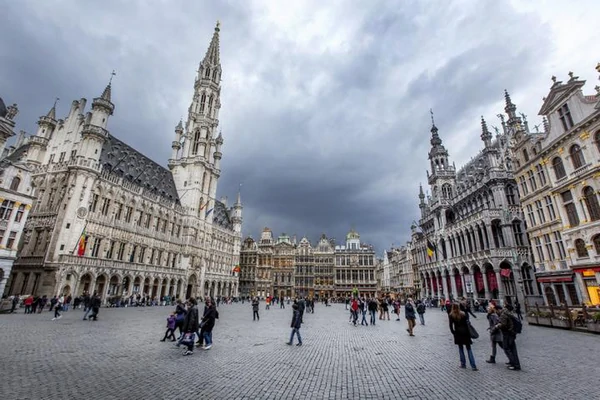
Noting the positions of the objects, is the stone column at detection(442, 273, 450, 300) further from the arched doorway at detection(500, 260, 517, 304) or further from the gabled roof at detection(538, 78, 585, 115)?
the gabled roof at detection(538, 78, 585, 115)

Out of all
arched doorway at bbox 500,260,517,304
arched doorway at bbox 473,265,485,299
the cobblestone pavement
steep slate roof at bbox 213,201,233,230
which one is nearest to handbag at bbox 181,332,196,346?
the cobblestone pavement

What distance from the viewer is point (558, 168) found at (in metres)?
24.1

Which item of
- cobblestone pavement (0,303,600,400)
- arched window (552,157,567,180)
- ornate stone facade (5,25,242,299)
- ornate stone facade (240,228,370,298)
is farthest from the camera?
ornate stone facade (240,228,370,298)

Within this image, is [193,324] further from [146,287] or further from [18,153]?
[18,153]

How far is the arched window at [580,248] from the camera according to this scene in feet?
70.4

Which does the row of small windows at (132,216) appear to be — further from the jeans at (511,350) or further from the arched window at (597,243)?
the arched window at (597,243)

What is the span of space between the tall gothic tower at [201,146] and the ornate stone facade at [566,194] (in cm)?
5552

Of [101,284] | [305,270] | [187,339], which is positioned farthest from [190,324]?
[305,270]

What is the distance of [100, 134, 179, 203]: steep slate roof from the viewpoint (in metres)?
44.5

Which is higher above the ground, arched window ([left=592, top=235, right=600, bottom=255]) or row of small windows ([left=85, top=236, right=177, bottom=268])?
row of small windows ([left=85, top=236, right=177, bottom=268])

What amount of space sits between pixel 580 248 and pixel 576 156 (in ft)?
23.8

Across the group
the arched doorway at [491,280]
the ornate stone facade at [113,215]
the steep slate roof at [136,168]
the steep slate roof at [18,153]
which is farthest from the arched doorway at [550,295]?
the steep slate roof at [18,153]

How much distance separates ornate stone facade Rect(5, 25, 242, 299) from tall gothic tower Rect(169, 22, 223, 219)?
0.25 metres

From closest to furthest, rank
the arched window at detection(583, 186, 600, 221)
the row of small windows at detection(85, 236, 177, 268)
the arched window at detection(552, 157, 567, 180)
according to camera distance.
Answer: the arched window at detection(583, 186, 600, 221) < the arched window at detection(552, 157, 567, 180) < the row of small windows at detection(85, 236, 177, 268)
